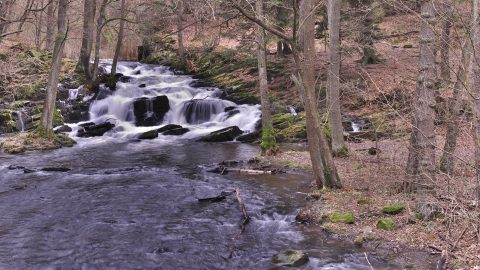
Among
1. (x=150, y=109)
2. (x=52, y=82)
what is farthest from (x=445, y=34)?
(x=150, y=109)

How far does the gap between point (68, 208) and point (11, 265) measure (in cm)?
323

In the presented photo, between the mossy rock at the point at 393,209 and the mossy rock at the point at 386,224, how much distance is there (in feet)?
1.43

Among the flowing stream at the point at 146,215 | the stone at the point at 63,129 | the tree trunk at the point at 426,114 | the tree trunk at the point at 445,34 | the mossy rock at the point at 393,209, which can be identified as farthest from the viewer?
the stone at the point at 63,129

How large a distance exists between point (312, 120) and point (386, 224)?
3100 mm

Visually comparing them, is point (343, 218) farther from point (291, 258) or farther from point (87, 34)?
point (87, 34)

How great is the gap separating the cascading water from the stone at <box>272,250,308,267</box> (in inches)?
588

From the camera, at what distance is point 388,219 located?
8.47 meters

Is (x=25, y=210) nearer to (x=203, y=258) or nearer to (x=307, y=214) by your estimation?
(x=203, y=258)

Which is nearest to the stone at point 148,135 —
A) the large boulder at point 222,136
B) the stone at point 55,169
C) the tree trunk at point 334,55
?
the large boulder at point 222,136

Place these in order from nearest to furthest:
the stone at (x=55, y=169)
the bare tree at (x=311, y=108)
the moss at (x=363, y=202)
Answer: the moss at (x=363, y=202), the bare tree at (x=311, y=108), the stone at (x=55, y=169)

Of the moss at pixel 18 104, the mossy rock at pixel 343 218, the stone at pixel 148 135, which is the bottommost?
the mossy rock at pixel 343 218

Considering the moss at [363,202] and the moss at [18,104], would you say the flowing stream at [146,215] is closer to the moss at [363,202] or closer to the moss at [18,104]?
the moss at [363,202]

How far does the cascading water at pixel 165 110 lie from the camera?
23500 millimetres

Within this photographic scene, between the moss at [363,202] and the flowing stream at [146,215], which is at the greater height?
the moss at [363,202]
